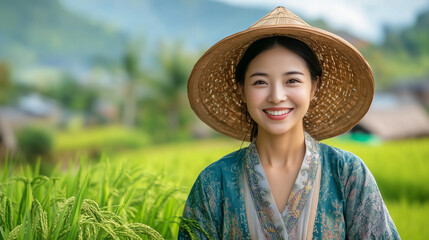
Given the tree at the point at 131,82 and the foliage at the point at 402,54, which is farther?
the foliage at the point at 402,54

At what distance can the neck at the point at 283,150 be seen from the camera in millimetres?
1405

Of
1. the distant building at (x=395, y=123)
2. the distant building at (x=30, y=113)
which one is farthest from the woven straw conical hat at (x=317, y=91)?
the distant building at (x=30, y=113)

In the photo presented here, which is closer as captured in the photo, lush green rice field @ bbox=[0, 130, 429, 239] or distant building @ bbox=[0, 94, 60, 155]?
lush green rice field @ bbox=[0, 130, 429, 239]

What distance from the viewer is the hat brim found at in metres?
1.35

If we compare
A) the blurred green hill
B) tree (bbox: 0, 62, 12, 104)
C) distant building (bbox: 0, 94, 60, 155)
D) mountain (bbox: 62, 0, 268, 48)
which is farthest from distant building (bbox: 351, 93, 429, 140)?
tree (bbox: 0, 62, 12, 104)

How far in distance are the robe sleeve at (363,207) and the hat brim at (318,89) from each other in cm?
24

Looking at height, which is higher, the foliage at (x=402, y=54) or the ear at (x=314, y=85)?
the foliage at (x=402, y=54)

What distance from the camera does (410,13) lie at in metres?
16.9

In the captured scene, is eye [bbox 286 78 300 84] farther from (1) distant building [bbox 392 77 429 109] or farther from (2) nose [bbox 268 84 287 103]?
(1) distant building [bbox 392 77 429 109]

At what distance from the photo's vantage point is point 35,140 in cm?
1014

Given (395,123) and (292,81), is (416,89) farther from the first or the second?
(292,81)

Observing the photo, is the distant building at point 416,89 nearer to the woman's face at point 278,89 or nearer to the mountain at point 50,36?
the mountain at point 50,36

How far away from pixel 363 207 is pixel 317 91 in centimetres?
42

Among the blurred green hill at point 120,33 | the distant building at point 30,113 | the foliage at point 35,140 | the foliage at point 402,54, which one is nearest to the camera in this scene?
the foliage at point 35,140
